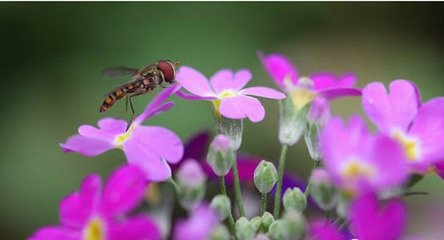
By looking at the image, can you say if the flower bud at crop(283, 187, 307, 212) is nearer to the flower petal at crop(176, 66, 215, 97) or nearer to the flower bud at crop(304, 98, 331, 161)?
the flower bud at crop(304, 98, 331, 161)

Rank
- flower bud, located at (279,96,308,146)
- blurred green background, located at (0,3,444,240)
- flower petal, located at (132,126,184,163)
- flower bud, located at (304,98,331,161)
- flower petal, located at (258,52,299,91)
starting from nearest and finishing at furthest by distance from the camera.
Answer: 1. flower petal, located at (132,126,184,163)
2. flower bud, located at (304,98,331,161)
3. flower bud, located at (279,96,308,146)
4. flower petal, located at (258,52,299,91)
5. blurred green background, located at (0,3,444,240)

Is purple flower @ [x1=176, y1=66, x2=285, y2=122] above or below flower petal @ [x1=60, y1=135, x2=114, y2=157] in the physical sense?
above

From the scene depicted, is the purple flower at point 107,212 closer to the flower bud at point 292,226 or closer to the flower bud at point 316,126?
the flower bud at point 292,226

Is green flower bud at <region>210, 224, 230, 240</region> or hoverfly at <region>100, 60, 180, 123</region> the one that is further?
hoverfly at <region>100, 60, 180, 123</region>

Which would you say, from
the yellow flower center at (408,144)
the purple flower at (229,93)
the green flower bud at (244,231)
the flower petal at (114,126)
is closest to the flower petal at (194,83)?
the purple flower at (229,93)

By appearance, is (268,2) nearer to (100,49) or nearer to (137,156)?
(100,49)

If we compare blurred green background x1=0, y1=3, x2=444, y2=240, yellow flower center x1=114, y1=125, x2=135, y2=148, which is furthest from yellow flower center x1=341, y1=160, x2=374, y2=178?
blurred green background x1=0, y1=3, x2=444, y2=240

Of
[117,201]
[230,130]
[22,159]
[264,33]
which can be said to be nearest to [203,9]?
[264,33]
